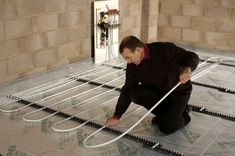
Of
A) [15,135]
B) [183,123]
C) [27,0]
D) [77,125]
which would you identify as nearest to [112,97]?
[77,125]

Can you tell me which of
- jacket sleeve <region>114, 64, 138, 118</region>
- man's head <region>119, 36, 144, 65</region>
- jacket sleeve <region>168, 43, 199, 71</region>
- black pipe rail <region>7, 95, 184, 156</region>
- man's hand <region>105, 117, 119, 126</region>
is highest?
man's head <region>119, 36, 144, 65</region>

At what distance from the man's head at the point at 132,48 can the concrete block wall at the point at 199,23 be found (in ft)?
10.2

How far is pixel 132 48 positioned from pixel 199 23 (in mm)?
3277

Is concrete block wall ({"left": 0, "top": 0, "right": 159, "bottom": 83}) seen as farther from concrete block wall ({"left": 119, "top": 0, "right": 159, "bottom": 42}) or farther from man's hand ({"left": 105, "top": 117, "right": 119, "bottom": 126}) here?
man's hand ({"left": 105, "top": 117, "right": 119, "bottom": 126})

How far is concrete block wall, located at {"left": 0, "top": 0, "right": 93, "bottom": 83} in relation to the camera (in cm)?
341

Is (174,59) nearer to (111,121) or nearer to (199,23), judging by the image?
(111,121)

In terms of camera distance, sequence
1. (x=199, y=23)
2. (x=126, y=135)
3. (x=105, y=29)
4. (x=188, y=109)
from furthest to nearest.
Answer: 1. (x=199, y=23)
2. (x=105, y=29)
3. (x=188, y=109)
4. (x=126, y=135)

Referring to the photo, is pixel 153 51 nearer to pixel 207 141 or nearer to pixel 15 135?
pixel 207 141

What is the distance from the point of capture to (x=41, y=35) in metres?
3.77

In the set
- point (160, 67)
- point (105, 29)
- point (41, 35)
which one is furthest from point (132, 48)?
point (105, 29)

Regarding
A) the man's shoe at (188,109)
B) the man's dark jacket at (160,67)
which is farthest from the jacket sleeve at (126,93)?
the man's shoe at (188,109)

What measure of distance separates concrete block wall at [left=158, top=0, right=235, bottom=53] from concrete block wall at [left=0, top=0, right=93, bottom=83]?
5.20 ft

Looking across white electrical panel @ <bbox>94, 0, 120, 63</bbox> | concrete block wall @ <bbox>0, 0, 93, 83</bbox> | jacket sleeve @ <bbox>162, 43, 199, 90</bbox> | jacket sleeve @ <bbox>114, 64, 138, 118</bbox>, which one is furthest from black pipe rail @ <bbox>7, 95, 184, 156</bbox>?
white electrical panel @ <bbox>94, 0, 120, 63</bbox>

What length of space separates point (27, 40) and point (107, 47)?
125 cm
